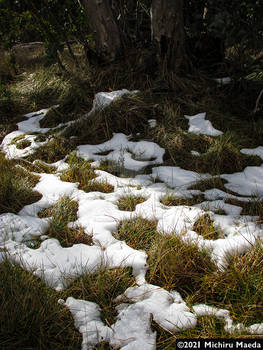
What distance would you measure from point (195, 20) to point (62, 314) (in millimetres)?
3943

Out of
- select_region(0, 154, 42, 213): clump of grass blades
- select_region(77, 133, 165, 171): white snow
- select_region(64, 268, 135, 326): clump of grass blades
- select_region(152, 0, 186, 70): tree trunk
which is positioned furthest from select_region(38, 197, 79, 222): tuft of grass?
select_region(152, 0, 186, 70): tree trunk

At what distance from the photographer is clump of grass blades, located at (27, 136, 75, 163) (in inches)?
114

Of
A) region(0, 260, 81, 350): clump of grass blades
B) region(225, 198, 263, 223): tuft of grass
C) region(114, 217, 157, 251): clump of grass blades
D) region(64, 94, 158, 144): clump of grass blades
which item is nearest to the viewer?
region(0, 260, 81, 350): clump of grass blades

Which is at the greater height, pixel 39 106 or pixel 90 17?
pixel 90 17

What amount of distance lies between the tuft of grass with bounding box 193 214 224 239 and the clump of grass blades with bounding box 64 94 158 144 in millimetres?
1557

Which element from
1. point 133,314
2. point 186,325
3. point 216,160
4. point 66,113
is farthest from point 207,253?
point 66,113

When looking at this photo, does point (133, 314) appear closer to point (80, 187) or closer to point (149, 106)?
point (80, 187)

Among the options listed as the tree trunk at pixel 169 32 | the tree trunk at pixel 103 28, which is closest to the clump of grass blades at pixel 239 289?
the tree trunk at pixel 169 32

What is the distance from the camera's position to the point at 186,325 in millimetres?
1239

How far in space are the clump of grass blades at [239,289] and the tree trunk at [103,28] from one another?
3475 millimetres

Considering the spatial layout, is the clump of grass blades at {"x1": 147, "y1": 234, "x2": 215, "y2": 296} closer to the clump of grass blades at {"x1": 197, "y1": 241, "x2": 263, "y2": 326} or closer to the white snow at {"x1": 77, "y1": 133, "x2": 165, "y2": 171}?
the clump of grass blades at {"x1": 197, "y1": 241, "x2": 263, "y2": 326}

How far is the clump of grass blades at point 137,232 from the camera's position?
173cm

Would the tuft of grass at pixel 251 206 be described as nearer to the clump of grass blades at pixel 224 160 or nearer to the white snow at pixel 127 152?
the clump of grass blades at pixel 224 160

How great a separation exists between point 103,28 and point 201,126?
207 centimetres
